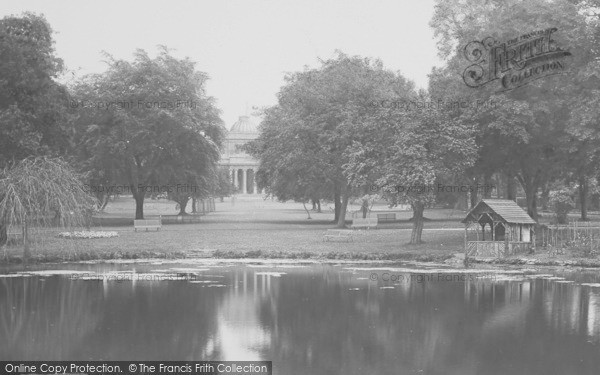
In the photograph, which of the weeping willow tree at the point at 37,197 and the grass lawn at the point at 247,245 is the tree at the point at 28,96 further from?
the grass lawn at the point at 247,245

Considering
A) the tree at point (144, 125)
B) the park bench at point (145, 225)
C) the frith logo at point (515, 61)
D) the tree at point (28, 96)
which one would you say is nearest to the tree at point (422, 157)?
the frith logo at point (515, 61)

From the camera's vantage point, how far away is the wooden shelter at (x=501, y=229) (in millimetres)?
38062

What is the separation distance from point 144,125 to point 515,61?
30269 millimetres

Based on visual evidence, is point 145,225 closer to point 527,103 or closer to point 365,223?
point 365,223

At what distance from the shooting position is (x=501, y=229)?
3962cm

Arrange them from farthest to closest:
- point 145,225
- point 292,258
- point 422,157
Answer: point 145,225, point 422,157, point 292,258

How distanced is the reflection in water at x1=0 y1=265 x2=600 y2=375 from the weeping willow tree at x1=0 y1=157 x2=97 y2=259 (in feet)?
18.8

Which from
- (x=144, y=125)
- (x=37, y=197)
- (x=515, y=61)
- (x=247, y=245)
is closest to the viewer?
(x=37, y=197)

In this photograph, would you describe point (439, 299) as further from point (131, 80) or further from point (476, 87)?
point (131, 80)

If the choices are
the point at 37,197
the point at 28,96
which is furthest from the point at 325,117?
the point at 37,197

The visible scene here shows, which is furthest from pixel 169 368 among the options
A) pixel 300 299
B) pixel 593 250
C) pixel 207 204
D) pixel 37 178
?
pixel 207 204

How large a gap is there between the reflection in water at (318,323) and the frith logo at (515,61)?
16.8 m

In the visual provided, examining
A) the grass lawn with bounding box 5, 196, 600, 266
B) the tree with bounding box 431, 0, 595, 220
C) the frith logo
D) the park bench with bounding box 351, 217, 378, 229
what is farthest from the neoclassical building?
the frith logo

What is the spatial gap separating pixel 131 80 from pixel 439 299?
1740 inches
